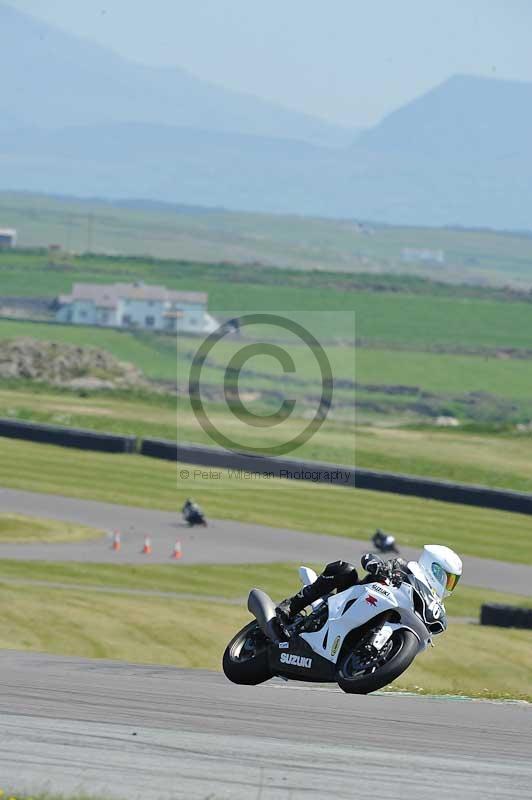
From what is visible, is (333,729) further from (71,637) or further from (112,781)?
(71,637)

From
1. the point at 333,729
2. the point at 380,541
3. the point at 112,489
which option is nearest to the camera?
the point at 333,729

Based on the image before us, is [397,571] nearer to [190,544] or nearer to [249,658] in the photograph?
[249,658]

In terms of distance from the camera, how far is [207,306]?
637ft

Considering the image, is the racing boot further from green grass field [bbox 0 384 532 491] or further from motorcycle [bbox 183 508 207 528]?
green grass field [bbox 0 384 532 491]

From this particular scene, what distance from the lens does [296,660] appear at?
42.0ft

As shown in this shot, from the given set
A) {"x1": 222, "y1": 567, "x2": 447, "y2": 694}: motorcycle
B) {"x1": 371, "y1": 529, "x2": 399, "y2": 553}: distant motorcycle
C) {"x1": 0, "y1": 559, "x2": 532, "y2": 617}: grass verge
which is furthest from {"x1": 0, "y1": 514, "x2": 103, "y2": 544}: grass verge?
{"x1": 222, "y1": 567, "x2": 447, "y2": 694}: motorcycle

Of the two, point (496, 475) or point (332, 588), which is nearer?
point (332, 588)

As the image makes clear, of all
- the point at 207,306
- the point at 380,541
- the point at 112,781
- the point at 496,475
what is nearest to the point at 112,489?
the point at 380,541

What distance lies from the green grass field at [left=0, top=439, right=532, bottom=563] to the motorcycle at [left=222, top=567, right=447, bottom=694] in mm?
27873

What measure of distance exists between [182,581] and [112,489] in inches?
564

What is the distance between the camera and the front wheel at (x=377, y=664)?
39.2ft

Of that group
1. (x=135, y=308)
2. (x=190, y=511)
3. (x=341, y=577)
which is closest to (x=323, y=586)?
(x=341, y=577)

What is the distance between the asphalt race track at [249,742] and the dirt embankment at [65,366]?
2963 inches

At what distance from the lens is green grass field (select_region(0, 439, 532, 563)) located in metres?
42.9
